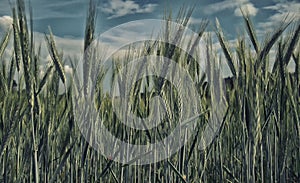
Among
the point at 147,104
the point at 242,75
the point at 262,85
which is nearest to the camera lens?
the point at 242,75

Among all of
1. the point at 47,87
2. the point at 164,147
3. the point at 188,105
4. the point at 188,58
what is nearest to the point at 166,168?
the point at 164,147

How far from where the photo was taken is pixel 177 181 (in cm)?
192

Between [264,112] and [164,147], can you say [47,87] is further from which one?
[264,112]

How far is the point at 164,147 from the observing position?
6.00 ft

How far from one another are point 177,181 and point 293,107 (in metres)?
0.58

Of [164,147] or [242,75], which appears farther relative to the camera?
[164,147]

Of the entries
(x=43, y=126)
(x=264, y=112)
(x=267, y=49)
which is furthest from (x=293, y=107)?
(x=43, y=126)

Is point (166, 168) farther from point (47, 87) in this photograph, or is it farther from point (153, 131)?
point (47, 87)

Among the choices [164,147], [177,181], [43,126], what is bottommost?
[177,181]

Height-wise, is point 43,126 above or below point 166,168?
above

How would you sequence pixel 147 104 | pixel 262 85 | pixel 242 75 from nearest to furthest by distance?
pixel 242 75
pixel 262 85
pixel 147 104

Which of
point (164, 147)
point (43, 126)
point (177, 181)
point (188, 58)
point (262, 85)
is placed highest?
point (188, 58)

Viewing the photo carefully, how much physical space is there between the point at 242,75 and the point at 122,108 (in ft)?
1.69

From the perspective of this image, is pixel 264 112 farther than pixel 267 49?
Yes
